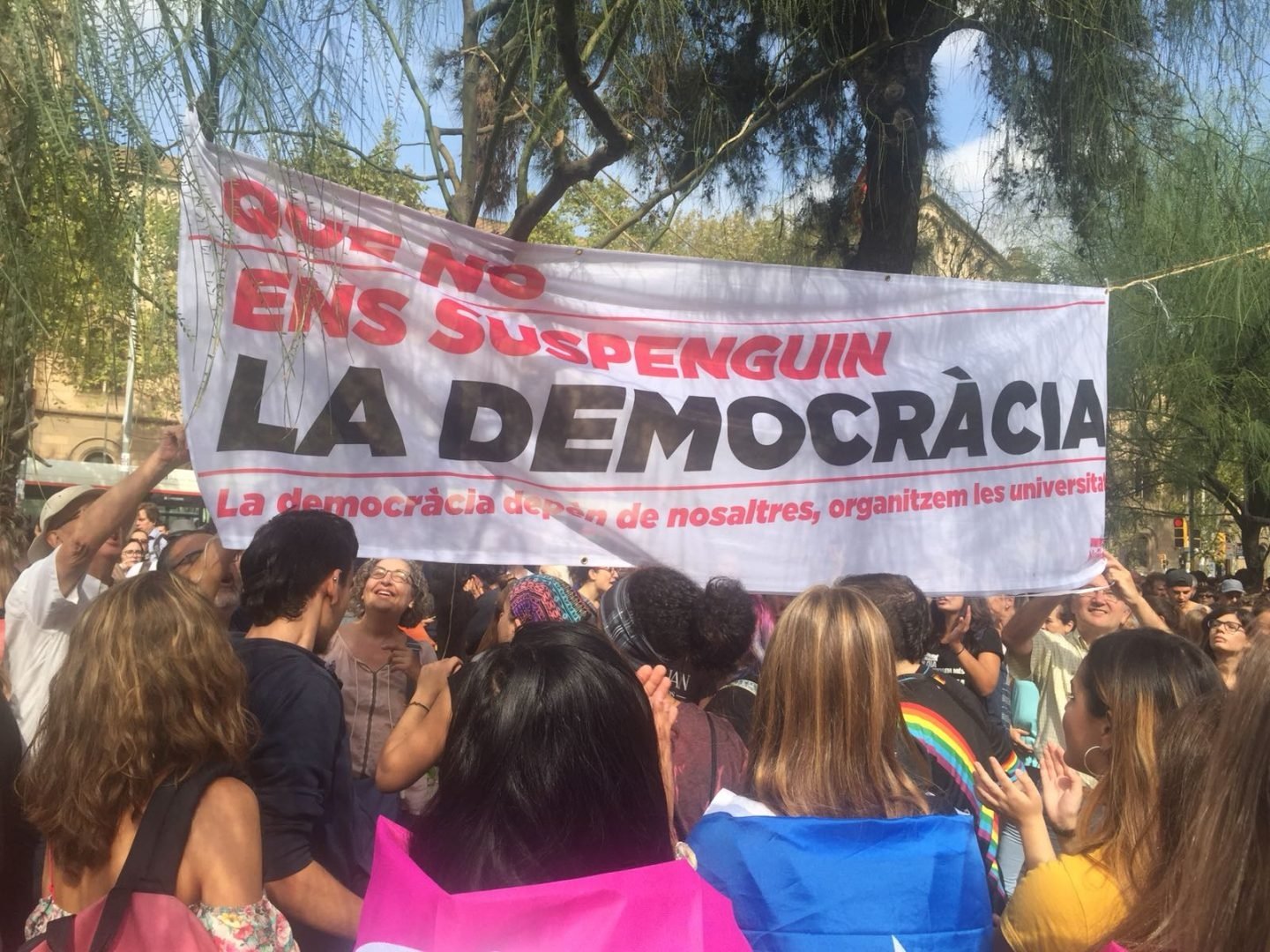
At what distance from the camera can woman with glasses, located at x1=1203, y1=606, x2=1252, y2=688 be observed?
5.43m

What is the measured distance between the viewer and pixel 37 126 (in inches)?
76.4

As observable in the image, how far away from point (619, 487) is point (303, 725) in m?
1.45

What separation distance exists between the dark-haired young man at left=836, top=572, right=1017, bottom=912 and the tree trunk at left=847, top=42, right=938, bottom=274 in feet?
6.38

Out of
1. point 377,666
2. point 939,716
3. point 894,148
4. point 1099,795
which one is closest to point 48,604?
point 377,666

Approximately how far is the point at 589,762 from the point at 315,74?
1.48 metres

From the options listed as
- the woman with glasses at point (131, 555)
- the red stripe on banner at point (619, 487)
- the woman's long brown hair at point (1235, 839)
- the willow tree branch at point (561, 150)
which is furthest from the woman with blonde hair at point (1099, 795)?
the woman with glasses at point (131, 555)

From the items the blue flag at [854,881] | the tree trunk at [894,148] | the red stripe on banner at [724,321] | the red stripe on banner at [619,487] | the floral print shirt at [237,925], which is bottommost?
the floral print shirt at [237,925]

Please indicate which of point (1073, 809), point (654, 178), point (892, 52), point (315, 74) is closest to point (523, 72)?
point (654, 178)

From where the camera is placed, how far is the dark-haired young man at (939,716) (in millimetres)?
2676

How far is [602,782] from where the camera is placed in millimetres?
1622

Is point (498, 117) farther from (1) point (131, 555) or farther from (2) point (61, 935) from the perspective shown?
(1) point (131, 555)

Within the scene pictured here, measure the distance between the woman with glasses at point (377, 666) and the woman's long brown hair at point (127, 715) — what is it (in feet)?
4.29

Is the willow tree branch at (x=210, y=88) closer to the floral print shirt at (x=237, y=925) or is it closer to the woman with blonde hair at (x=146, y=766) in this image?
the woman with blonde hair at (x=146, y=766)

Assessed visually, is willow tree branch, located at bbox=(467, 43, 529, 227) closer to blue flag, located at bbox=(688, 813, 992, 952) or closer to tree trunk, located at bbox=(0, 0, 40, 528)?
tree trunk, located at bbox=(0, 0, 40, 528)
